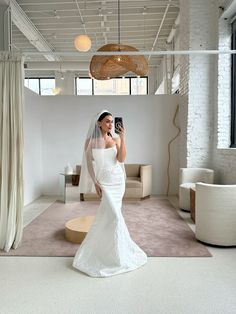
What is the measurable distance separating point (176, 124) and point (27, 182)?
148 inches

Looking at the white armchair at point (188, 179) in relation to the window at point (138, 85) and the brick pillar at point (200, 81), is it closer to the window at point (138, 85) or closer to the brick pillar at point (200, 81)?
the brick pillar at point (200, 81)

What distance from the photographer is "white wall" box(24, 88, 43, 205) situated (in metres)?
5.99

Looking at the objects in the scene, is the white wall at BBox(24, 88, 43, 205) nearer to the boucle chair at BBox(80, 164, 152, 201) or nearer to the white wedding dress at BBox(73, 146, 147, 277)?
the boucle chair at BBox(80, 164, 152, 201)

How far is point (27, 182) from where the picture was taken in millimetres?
6066

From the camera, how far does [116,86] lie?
40.2ft

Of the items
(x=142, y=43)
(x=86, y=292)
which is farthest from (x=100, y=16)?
(x=86, y=292)

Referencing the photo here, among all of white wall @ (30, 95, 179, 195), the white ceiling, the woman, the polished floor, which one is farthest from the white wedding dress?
the white ceiling

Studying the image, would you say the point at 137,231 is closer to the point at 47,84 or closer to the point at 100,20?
the point at 100,20

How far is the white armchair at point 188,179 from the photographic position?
5.27 metres

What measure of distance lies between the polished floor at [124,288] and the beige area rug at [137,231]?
0.19 meters

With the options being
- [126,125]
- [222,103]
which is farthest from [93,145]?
[126,125]

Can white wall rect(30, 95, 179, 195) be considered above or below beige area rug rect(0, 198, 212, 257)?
above

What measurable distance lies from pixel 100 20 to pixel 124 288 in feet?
23.2

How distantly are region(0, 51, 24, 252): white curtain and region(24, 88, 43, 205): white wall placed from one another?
255 cm
